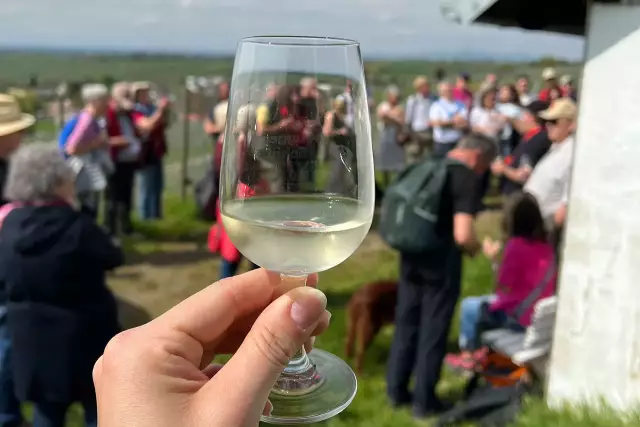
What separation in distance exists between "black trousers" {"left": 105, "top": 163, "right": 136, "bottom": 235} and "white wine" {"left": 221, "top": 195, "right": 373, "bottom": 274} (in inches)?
237

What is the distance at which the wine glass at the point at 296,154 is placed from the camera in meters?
1.38

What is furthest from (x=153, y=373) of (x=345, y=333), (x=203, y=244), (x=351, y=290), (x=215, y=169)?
(x=203, y=244)

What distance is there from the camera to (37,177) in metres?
3.01

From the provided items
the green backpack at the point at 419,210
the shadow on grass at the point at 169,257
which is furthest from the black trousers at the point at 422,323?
the shadow on grass at the point at 169,257

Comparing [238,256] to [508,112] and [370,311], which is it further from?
[508,112]

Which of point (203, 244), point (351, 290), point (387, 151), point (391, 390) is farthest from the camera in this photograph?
point (387, 151)

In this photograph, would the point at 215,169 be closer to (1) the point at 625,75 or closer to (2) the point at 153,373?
(1) the point at 625,75

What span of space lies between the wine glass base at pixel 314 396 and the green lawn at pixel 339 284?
74.8 inches

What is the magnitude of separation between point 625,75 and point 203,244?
18.4ft

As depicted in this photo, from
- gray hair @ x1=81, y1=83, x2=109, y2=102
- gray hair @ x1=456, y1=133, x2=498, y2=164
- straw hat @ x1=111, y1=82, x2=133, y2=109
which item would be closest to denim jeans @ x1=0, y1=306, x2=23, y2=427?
gray hair @ x1=456, y1=133, x2=498, y2=164

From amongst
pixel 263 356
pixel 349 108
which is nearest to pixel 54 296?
pixel 263 356

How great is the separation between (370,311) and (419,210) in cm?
107

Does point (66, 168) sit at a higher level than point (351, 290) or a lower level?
higher

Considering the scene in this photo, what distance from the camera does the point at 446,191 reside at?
12.0 ft
